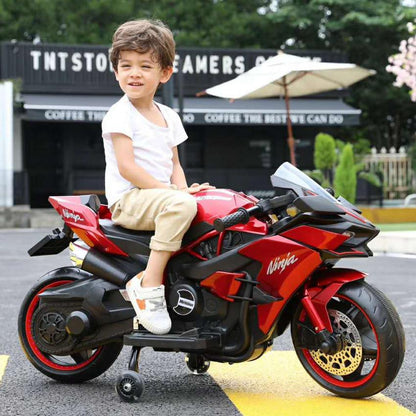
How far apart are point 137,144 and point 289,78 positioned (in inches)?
567

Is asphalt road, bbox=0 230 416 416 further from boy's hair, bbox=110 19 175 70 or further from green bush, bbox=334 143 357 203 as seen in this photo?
green bush, bbox=334 143 357 203

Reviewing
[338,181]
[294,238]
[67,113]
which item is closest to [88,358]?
[294,238]

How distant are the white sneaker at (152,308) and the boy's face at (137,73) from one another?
89cm

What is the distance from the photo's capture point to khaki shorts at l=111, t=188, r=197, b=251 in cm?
409

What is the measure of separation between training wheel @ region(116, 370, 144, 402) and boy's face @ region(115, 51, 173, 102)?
126 centimetres

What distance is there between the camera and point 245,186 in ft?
82.0

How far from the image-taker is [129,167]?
14.0 feet

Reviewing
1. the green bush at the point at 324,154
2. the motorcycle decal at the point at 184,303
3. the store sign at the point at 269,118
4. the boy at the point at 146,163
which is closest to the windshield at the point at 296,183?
the boy at the point at 146,163

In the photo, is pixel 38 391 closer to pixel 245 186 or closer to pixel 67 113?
pixel 67 113

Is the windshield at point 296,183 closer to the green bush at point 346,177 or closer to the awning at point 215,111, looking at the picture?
the green bush at point 346,177

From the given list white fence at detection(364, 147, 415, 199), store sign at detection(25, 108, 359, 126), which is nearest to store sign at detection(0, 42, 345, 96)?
store sign at detection(25, 108, 359, 126)

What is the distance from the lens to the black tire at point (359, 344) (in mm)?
3941

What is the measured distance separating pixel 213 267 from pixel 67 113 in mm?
18569

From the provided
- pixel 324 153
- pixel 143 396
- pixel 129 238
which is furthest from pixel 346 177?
pixel 143 396
